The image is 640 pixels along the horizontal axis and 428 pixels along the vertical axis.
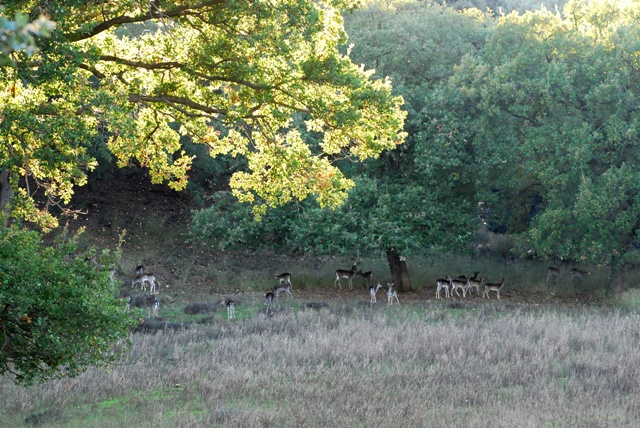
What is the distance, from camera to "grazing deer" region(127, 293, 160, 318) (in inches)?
850

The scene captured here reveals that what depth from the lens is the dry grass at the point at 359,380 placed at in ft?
33.9

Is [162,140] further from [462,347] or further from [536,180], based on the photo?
[536,180]

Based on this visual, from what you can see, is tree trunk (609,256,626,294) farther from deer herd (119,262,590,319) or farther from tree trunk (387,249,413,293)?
tree trunk (387,249,413,293)

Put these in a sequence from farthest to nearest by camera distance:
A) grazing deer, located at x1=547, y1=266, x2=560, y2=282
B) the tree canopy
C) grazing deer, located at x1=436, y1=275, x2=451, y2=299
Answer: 1. grazing deer, located at x1=547, y1=266, x2=560, y2=282
2. grazing deer, located at x1=436, y1=275, x2=451, y2=299
3. the tree canopy

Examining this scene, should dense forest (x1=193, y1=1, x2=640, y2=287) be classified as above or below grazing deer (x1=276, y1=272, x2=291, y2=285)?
above

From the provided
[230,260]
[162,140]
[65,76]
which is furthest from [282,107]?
[230,260]

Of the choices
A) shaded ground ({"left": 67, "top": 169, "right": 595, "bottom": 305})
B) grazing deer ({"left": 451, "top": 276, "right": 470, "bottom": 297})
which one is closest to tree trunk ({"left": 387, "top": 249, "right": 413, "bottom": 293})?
shaded ground ({"left": 67, "top": 169, "right": 595, "bottom": 305})

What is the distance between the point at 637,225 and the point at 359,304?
10.6 metres

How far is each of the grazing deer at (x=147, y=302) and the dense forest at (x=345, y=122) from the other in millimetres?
4399

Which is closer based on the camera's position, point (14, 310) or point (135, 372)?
point (14, 310)

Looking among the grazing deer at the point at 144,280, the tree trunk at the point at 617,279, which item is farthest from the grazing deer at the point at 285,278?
the tree trunk at the point at 617,279

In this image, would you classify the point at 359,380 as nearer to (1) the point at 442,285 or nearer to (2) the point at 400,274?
(1) the point at 442,285

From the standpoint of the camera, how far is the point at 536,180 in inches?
1134

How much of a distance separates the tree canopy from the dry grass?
3237 millimetres
